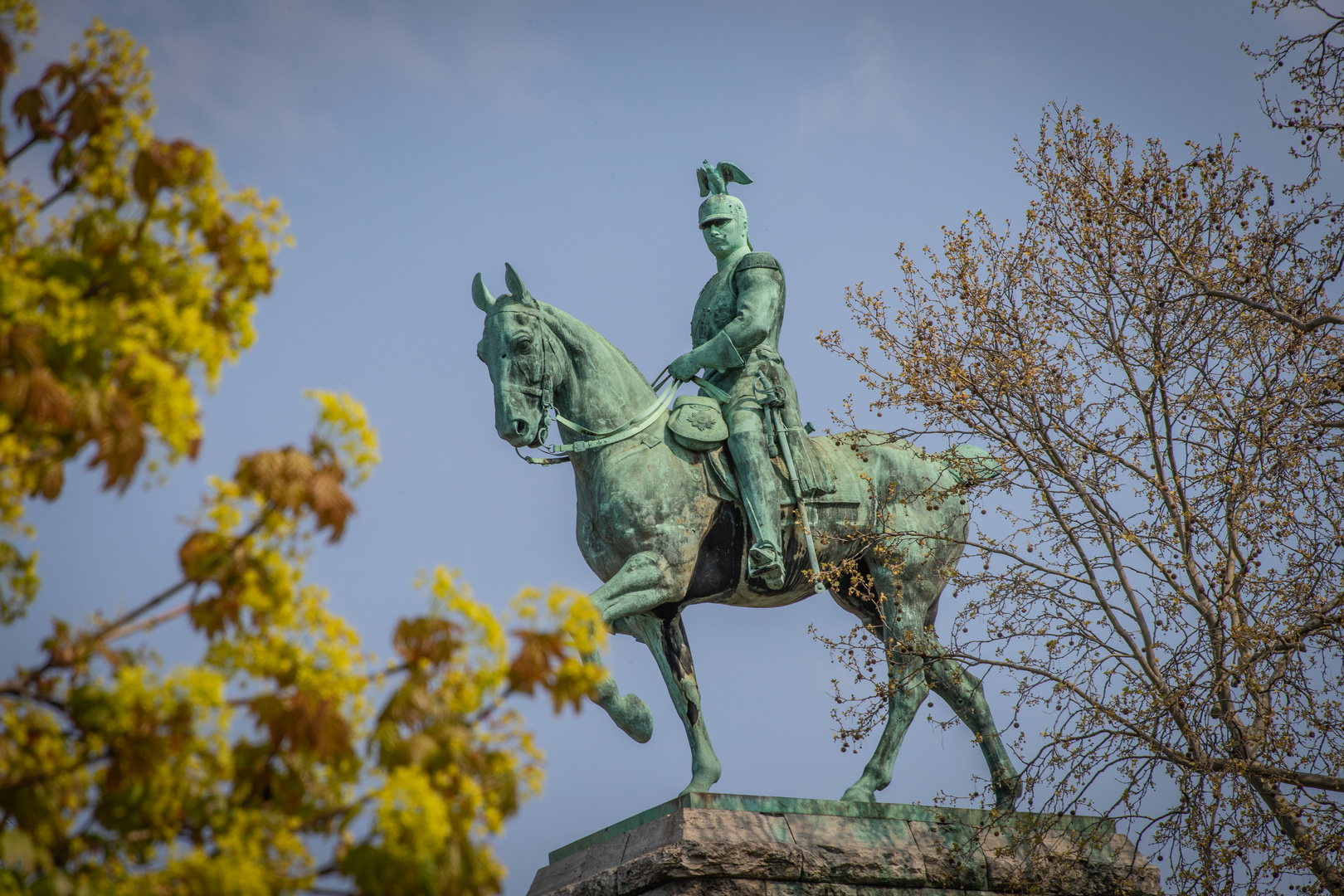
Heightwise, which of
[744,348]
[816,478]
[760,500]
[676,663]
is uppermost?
[744,348]

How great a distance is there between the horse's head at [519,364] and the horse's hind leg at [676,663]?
1340mm

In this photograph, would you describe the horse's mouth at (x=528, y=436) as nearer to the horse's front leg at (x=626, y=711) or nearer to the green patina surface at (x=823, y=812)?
the horse's front leg at (x=626, y=711)

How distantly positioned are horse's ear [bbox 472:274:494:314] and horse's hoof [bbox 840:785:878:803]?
3698 millimetres

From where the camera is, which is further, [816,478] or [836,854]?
[816,478]

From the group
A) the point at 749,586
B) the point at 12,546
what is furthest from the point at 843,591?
the point at 12,546

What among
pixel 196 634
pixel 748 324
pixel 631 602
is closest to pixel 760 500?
pixel 631 602

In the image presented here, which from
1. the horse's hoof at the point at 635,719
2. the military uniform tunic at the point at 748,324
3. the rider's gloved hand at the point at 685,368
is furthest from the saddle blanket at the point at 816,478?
the horse's hoof at the point at 635,719

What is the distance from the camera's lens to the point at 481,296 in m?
8.51

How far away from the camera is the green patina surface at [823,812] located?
737 centimetres

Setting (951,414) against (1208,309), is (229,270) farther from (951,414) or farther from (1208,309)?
(1208,309)

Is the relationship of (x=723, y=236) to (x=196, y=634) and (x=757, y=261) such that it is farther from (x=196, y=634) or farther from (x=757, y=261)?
(x=196, y=634)

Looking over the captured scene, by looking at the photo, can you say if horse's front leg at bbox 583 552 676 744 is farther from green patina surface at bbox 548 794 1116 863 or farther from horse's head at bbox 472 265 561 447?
horse's head at bbox 472 265 561 447

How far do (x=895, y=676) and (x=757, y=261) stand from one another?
2.87 meters

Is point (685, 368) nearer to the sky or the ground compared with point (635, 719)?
nearer to the sky
